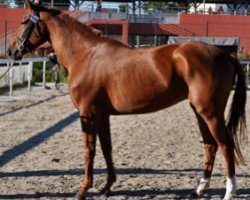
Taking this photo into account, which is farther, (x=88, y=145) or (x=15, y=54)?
(x=15, y=54)

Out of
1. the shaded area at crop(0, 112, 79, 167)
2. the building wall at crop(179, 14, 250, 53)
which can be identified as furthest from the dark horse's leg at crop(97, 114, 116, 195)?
the building wall at crop(179, 14, 250, 53)

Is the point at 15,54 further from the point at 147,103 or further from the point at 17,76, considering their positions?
the point at 17,76

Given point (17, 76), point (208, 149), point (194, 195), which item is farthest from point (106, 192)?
point (17, 76)

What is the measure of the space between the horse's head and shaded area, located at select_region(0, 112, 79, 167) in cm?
189

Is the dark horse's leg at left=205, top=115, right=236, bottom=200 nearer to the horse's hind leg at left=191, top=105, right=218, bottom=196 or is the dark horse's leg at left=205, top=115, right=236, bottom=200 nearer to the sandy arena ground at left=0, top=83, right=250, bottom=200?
the sandy arena ground at left=0, top=83, right=250, bottom=200

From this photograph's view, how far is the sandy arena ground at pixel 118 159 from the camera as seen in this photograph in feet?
20.9

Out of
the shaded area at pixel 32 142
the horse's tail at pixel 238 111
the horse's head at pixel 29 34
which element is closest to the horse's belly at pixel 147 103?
the horse's tail at pixel 238 111

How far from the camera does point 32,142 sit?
369 inches

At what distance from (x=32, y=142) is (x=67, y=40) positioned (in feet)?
11.4

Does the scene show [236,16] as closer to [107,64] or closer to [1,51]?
[1,51]

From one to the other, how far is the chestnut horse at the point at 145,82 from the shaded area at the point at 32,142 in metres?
2.17

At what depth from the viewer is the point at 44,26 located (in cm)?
637

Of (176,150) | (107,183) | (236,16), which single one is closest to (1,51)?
(236,16)

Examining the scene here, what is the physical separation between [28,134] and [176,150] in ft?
9.55
